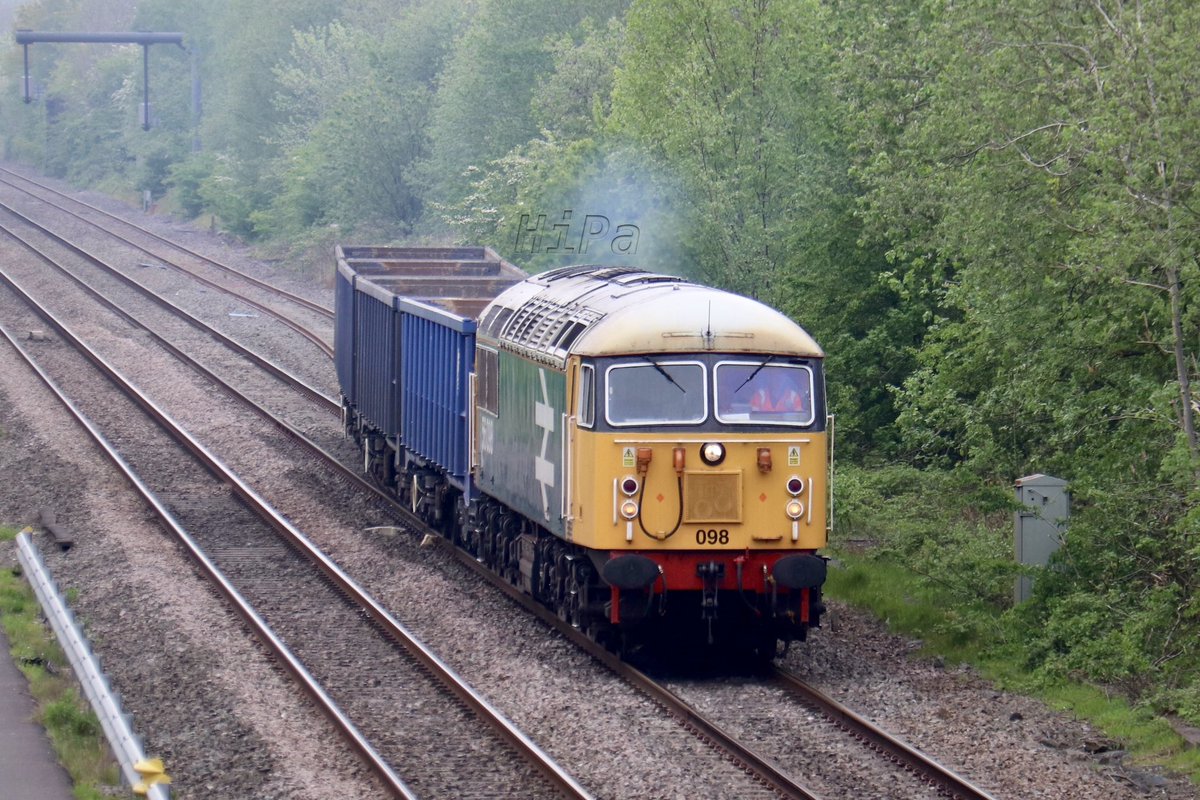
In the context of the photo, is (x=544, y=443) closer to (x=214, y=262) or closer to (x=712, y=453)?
(x=712, y=453)

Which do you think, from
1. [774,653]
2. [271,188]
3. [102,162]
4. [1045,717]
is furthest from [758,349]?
[102,162]

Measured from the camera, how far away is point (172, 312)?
36469 mm

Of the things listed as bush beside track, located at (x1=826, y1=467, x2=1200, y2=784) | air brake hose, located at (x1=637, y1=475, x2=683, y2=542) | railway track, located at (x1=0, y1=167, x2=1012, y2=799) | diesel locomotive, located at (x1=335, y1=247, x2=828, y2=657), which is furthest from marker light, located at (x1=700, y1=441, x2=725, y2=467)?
bush beside track, located at (x1=826, y1=467, x2=1200, y2=784)

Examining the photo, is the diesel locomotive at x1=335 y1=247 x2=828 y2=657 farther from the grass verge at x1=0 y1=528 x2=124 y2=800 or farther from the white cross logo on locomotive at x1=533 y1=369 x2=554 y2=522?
the grass verge at x1=0 y1=528 x2=124 y2=800

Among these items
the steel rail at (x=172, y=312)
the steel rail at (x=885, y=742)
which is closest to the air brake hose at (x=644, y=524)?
the steel rail at (x=885, y=742)

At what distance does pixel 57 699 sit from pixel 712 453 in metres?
5.17

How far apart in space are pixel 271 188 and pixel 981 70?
142ft

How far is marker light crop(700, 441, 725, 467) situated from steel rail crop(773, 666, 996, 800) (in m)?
1.84

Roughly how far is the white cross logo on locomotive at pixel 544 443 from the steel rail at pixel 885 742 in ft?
8.04

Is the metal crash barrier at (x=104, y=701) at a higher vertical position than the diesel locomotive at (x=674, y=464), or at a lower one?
lower

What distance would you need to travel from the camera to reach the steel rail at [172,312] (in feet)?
92.4

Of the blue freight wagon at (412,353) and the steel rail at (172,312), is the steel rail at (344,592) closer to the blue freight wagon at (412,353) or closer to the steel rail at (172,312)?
the blue freight wagon at (412,353)

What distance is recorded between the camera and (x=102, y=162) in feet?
244

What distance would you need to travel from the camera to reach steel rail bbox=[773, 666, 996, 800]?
10000 millimetres
